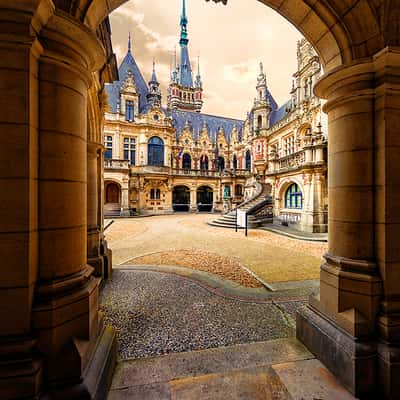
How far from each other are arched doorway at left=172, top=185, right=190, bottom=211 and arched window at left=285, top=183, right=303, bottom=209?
16.2m

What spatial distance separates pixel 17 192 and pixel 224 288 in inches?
145

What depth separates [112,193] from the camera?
23.7m

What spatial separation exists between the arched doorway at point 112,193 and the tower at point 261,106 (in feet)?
60.7

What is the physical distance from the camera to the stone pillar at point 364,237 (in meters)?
1.78

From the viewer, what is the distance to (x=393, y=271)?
1905mm

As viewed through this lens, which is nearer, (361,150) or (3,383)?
(3,383)

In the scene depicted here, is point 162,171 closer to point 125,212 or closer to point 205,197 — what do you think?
point 125,212

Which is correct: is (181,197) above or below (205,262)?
above

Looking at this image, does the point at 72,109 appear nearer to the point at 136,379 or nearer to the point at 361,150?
the point at 136,379

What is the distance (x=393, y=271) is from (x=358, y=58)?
7.08 ft

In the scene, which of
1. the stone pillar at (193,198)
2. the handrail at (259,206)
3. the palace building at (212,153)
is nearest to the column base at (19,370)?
the palace building at (212,153)

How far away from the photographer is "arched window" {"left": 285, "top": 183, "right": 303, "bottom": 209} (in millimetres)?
13625

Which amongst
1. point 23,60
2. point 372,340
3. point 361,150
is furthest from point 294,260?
point 23,60

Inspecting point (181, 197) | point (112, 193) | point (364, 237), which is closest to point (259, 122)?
point (181, 197)
